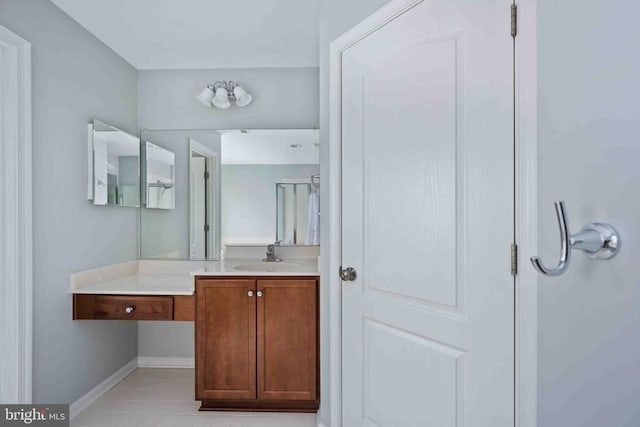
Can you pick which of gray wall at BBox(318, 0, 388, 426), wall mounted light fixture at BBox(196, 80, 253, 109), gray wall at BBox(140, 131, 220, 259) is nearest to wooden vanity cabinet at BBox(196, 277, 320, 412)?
gray wall at BBox(318, 0, 388, 426)

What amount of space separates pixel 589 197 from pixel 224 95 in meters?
2.57

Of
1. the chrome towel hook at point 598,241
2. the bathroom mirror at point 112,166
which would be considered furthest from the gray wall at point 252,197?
the chrome towel hook at point 598,241

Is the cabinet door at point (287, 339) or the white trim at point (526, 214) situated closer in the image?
the white trim at point (526, 214)

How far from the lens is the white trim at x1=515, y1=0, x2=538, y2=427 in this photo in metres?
1.11

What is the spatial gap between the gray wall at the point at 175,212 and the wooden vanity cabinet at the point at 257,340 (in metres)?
0.81

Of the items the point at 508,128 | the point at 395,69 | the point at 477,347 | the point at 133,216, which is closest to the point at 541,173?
the point at 508,128

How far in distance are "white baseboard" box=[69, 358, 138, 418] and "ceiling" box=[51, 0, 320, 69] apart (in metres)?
2.28

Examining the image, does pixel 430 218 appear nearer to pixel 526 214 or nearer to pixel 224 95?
pixel 526 214

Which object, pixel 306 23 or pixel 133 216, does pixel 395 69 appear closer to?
pixel 306 23

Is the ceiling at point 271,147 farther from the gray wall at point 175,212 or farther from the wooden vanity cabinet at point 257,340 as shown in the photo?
the wooden vanity cabinet at point 257,340

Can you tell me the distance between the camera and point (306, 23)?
2.44 m

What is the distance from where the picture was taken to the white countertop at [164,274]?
96.0 inches

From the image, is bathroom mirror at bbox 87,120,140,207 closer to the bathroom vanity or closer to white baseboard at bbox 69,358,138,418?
the bathroom vanity

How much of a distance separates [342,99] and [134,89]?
6.56ft
